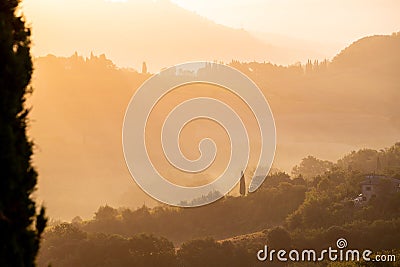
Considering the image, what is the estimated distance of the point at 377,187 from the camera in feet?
134

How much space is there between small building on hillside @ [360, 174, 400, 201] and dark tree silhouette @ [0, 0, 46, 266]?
111 ft

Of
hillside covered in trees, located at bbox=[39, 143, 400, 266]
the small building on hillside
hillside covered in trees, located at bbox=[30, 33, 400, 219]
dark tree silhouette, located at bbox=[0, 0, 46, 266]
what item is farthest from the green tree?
dark tree silhouette, located at bbox=[0, 0, 46, 266]

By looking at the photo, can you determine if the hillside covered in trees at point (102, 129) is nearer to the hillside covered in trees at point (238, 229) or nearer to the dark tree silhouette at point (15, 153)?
the hillside covered in trees at point (238, 229)

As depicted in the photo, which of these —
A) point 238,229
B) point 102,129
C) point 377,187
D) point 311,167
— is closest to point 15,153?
point 238,229

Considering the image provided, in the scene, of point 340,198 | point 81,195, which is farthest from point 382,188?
point 81,195

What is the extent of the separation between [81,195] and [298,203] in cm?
6350

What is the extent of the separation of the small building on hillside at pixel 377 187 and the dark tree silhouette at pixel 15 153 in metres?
33.9

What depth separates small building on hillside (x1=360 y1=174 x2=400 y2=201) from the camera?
40562 mm

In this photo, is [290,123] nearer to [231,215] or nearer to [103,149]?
[103,149]

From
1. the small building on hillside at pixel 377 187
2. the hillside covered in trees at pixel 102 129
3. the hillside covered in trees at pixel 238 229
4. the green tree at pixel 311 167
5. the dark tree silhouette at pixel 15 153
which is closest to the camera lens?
the dark tree silhouette at pixel 15 153

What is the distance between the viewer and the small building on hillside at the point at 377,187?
40.6 m

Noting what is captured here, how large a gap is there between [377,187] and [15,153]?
3505cm

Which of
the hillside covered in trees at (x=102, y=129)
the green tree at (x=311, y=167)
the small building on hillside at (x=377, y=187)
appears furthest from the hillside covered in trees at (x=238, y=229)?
the hillside covered in trees at (x=102, y=129)

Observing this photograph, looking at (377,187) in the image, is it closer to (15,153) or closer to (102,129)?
(15,153)
